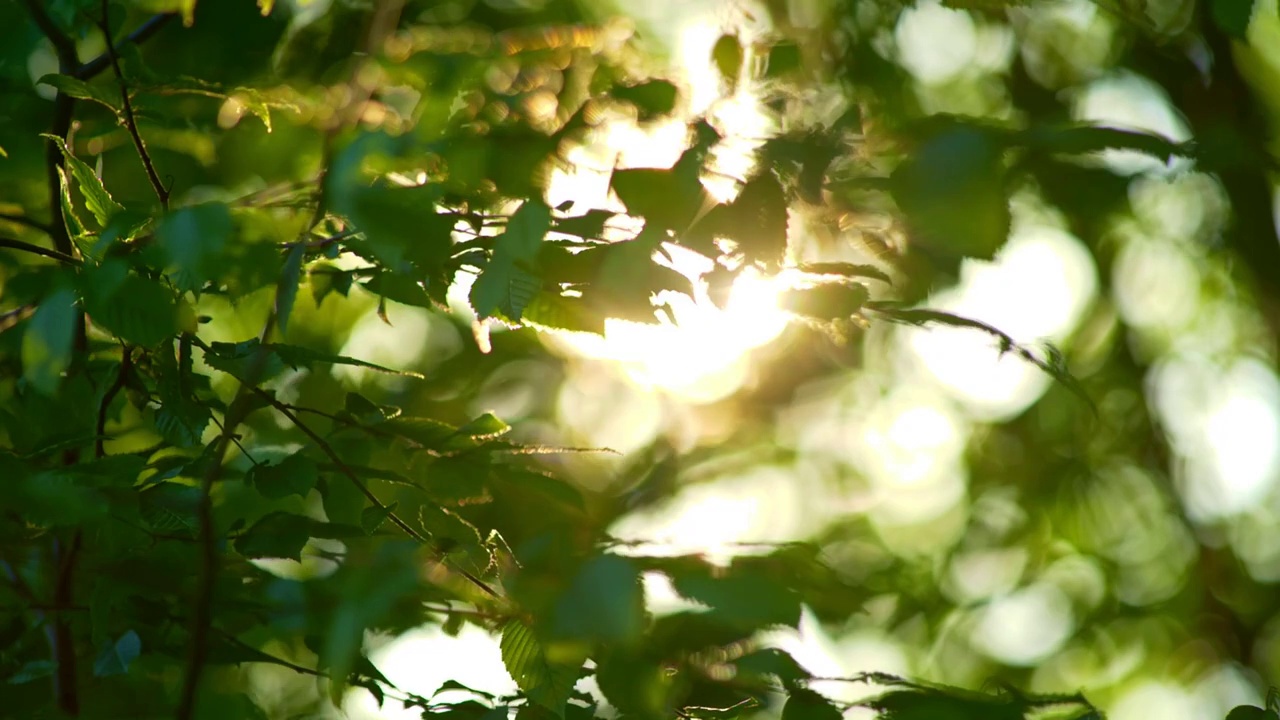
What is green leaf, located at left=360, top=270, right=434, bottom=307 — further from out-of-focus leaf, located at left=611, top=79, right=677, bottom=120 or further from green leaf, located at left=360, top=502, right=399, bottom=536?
out-of-focus leaf, located at left=611, top=79, right=677, bottom=120

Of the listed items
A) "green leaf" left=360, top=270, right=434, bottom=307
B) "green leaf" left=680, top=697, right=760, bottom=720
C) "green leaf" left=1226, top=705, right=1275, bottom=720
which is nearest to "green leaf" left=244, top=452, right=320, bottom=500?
"green leaf" left=360, top=270, right=434, bottom=307

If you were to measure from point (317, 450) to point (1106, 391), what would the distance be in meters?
6.26

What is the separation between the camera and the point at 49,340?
3.39ft

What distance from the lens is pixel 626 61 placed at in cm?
179

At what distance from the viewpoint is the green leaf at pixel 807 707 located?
1.13 m

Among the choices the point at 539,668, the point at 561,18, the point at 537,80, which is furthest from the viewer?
the point at 561,18

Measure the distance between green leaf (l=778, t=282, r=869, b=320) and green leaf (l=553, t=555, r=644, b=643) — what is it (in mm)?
484

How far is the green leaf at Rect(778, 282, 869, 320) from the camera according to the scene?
123 cm

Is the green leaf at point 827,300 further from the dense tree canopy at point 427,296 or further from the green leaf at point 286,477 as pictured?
the green leaf at point 286,477

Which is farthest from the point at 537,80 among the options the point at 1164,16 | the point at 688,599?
the point at 1164,16

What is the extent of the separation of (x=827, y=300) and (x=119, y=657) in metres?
1.07

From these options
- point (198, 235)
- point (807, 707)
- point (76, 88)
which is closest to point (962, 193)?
point (807, 707)

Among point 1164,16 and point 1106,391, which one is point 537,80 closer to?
point 1164,16

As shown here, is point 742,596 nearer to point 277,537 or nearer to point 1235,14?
point 277,537
